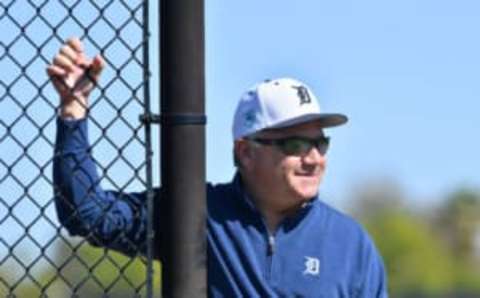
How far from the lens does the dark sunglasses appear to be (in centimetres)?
482

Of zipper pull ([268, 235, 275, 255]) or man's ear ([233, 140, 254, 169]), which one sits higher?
man's ear ([233, 140, 254, 169])

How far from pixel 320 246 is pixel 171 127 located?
0.61 m

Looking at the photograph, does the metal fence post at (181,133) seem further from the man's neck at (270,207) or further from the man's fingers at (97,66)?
the man's neck at (270,207)

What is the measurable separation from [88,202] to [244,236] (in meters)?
0.45

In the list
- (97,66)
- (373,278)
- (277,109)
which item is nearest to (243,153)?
(277,109)

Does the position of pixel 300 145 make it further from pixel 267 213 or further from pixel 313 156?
pixel 267 213

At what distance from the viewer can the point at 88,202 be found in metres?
4.55

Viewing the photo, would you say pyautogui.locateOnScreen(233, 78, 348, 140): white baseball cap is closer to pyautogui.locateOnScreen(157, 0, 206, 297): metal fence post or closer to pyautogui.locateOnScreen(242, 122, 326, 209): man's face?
pyautogui.locateOnScreen(242, 122, 326, 209): man's face

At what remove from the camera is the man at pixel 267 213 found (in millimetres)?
4566

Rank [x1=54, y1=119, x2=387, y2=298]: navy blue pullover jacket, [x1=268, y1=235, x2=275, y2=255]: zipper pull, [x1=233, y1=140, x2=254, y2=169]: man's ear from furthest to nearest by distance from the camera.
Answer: [x1=233, y1=140, x2=254, y2=169]: man's ear < [x1=268, y1=235, x2=275, y2=255]: zipper pull < [x1=54, y1=119, x2=387, y2=298]: navy blue pullover jacket

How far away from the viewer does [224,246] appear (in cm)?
471

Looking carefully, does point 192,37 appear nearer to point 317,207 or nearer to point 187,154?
point 187,154

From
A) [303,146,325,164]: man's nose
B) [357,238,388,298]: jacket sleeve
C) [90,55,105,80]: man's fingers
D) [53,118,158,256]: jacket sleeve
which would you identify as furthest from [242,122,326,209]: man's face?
[90,55,105,80]: man's fingers

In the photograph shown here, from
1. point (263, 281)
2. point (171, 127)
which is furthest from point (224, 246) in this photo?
point (171, 127)
